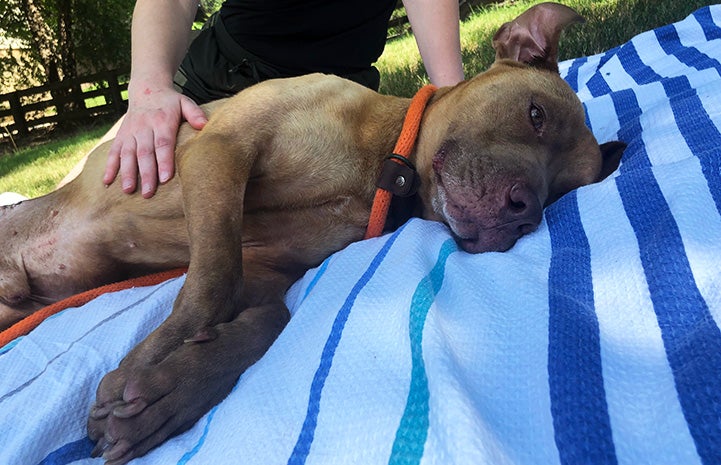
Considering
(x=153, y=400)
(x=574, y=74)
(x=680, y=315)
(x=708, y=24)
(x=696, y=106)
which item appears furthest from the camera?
(x=574, y=74)

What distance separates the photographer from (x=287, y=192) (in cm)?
254

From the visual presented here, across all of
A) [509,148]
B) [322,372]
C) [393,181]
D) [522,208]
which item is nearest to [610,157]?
[509,148]

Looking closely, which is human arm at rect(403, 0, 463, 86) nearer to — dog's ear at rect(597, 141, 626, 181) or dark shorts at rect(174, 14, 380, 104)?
dark shorts at rect(174, 14, 380, 104)

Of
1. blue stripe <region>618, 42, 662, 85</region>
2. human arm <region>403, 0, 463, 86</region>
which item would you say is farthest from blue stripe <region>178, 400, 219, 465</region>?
blue stripe <region>618, 42, 662, 85</region>

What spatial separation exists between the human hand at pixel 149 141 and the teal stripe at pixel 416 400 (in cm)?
147

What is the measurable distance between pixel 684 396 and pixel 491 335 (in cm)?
46

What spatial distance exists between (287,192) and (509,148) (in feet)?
3.18

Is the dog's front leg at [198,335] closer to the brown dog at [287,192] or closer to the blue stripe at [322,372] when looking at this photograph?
the brown dog at [287,192]

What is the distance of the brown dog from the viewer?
2.12 m

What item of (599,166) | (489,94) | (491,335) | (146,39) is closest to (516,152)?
(489,94)

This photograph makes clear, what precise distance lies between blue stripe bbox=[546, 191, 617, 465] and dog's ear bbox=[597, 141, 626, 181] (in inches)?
33.6

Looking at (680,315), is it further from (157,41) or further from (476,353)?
(157,41)

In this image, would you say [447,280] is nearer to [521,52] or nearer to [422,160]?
[422,160]

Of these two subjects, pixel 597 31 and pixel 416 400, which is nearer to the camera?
pixel 416 400
